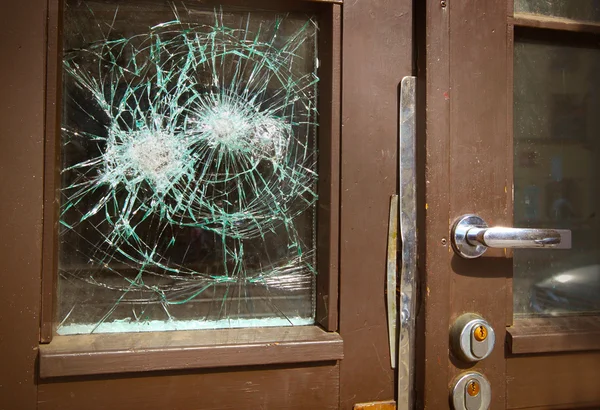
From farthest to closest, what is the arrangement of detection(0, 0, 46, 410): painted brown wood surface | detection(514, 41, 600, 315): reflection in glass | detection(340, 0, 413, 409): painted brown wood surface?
detection(514, 41, 600, 315): reflection in glass, detection(340, 0, 413, 409): painted brown wood surface, detection(0, 0, 46, 410): painted brown wood surface

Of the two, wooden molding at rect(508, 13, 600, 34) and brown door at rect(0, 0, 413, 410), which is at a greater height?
wooden molding at rect(508, 13, 600, 34)

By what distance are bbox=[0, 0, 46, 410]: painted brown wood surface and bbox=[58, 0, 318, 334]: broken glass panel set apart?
0.07 meters

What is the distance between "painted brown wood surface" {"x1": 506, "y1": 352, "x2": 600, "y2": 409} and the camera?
0.99m

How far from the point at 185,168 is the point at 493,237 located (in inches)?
24.4

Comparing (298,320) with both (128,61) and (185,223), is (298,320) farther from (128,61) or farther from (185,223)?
(128,61)

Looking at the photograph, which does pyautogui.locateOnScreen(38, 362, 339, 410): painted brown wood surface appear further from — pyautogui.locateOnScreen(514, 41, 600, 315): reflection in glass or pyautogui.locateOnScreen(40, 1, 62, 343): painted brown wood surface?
pyautogui.locateOnScreen(514, 41, 600, 315): reflection in glass

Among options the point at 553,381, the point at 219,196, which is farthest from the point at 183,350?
the point at 553,381

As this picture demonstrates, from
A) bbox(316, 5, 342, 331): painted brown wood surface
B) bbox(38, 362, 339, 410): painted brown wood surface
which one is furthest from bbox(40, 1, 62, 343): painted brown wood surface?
bbox(316, 5, 342, 331): painted brown wood surface

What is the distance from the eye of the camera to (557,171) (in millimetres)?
1062

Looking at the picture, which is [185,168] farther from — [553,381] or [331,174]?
[553,381]

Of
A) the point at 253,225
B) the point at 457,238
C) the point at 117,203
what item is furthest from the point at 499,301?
the point at 117,203

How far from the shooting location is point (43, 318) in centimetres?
87

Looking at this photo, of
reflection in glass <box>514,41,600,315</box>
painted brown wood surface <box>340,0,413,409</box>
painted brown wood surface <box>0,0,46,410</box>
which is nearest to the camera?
painted brown wood surface <box>0,0,46,410</box>

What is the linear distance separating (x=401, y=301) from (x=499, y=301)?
210mm
